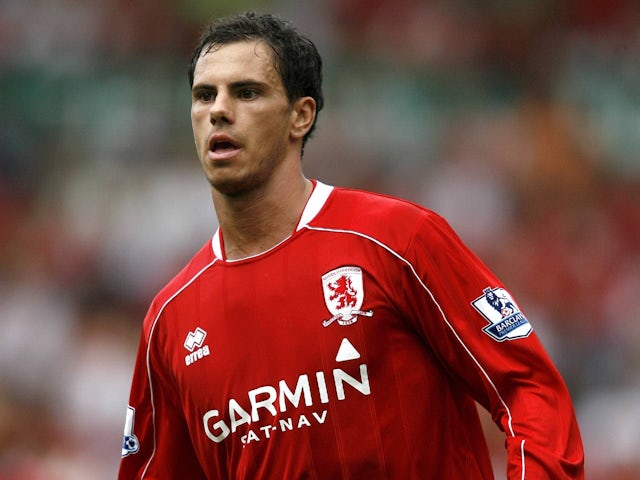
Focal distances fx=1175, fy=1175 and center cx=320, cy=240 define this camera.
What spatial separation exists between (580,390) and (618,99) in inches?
103

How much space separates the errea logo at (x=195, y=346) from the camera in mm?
3713

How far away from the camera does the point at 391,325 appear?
3502 millimetres

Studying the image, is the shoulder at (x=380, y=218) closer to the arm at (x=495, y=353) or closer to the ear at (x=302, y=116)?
the arm at (x=495, y=353)

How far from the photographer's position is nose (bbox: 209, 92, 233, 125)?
3602 mm

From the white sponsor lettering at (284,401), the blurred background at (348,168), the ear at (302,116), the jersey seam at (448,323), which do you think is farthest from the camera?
the blurred background at (348,168)

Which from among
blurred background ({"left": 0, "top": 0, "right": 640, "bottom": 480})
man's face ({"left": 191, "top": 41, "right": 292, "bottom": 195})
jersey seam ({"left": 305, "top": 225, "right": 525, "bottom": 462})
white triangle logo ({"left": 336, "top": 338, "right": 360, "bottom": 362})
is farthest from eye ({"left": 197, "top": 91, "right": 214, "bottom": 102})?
blurred background ({"left": 0, "top": 0, "right": 640, "bottom": 480})

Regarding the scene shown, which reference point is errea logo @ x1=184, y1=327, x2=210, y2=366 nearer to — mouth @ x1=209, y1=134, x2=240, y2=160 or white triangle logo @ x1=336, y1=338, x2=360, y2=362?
white triangle logo @ x1=336, y1=338, x2=360, y2=362

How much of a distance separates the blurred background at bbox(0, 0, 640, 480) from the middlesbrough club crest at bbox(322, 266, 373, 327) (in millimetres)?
4430

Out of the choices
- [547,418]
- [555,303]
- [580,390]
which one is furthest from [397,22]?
[547,418]

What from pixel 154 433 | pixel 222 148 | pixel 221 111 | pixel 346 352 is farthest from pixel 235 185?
pixel 154 433

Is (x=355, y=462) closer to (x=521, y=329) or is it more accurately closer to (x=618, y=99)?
(x=521, y=329)

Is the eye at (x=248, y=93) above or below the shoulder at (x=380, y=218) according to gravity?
above

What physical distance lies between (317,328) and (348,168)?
5.70 meters

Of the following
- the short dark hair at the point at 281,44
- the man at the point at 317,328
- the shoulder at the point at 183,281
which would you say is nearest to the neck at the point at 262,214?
the man at the point at 317,328
